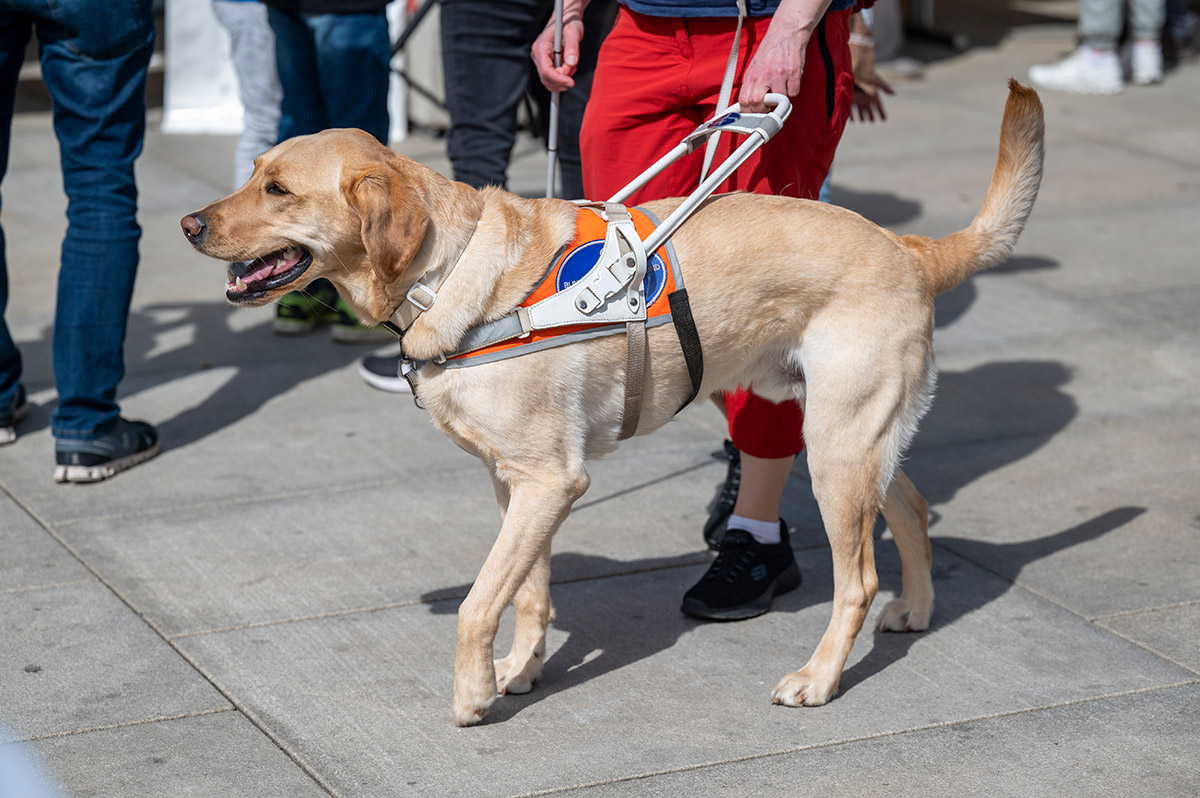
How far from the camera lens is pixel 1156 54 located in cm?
1117

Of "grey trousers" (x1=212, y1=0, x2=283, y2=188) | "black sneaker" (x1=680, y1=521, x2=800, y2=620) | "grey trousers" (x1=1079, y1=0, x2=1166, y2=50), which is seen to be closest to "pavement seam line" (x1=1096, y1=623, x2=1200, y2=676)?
"black sneaker" (x1=680, y1=521, x2=800, y2=620)

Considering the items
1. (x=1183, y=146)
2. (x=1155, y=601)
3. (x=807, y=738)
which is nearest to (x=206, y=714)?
(x=807, y=738)

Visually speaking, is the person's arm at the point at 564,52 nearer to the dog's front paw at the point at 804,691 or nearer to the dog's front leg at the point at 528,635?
the dog's front leg at the point at 528,635

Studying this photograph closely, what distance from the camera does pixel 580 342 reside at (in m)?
3.16

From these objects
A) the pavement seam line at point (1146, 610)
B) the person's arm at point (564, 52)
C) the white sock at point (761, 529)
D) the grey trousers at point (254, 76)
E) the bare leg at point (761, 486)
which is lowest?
the pavement seam line at point (1146, 610)

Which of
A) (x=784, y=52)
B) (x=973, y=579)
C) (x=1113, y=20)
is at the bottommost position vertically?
(x=973, y=579)

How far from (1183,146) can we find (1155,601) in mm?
6544

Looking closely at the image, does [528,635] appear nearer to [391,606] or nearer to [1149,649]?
[391,606]

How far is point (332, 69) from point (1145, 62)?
7885 mm

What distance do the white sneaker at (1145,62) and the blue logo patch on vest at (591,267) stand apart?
9287 mm

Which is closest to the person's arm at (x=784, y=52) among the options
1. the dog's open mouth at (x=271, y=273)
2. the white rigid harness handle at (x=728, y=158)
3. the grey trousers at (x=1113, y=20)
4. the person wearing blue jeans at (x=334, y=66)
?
the white rigid harness handle at (x=728, y=158)

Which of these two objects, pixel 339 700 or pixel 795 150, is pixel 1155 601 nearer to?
pixel 795 150

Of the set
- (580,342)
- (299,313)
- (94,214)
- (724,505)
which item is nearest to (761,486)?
(724,505)

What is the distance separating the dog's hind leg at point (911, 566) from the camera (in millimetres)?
3713
